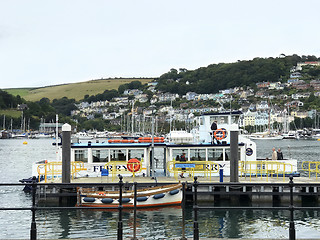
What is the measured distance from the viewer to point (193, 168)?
26062 mm

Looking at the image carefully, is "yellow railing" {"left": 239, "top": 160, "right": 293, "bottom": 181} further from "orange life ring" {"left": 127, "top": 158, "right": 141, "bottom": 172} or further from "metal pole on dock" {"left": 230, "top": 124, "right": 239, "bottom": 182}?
"orange life ring" {"left": 127, "top": 158, "right": 141, "bottom": 172}

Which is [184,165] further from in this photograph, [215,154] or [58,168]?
[58,168]

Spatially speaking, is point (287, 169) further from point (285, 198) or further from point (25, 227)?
point (25, 227)

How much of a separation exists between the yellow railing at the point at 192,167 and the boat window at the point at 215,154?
18.4 inches

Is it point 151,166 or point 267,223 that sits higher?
point 151,166

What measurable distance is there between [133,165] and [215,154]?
212 inches

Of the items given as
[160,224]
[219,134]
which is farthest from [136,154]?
[160,224]

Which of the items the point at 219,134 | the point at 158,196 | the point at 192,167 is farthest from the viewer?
the point at 219,134

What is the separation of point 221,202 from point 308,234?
262 inches

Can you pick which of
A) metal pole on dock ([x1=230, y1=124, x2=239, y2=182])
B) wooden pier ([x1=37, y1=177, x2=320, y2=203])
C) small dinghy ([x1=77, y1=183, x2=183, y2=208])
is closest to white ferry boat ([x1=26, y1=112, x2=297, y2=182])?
wooden pier ([x1=37, y1=177, x2=320, y2=203])

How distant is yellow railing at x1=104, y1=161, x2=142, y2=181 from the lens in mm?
25828

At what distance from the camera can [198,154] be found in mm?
27562

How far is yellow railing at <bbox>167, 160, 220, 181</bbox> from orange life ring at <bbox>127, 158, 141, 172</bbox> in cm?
183

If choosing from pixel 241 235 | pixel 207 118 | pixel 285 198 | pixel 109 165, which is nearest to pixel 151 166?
pixel 109 165
